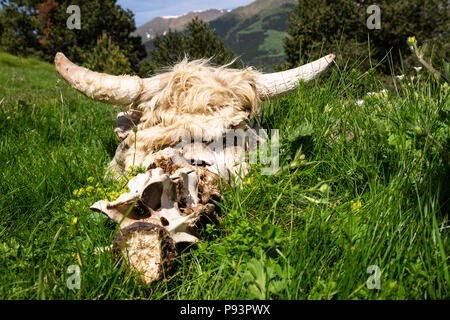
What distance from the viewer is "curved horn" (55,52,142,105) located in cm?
251

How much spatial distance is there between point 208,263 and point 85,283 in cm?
66

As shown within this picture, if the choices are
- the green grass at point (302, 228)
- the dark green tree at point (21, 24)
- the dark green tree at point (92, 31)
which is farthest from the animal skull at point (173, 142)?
the dark green tree at point (21, 24)

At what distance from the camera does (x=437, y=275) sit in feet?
4.61

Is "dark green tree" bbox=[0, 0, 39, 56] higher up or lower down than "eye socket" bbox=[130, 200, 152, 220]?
higher up

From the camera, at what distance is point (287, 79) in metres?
2.65

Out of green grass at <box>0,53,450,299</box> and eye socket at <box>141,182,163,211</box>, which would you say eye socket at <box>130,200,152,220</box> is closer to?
eye socket at <box>141,182,163,211</box>

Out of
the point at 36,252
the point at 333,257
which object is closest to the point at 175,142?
the point at 36,252

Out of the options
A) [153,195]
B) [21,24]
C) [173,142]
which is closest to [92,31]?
[21,24]

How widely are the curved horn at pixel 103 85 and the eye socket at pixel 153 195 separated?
1137 millimetres

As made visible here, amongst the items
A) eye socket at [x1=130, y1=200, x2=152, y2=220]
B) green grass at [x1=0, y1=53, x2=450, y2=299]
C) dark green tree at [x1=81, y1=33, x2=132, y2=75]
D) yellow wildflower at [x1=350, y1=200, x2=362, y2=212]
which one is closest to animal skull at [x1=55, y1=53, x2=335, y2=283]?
eye socket at [x1=130, y1=200, x2=152, y2=220]

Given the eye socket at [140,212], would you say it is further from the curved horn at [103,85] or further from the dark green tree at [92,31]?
the dark green tree at [92,31]

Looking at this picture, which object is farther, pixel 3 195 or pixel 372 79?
pixel 372 79
